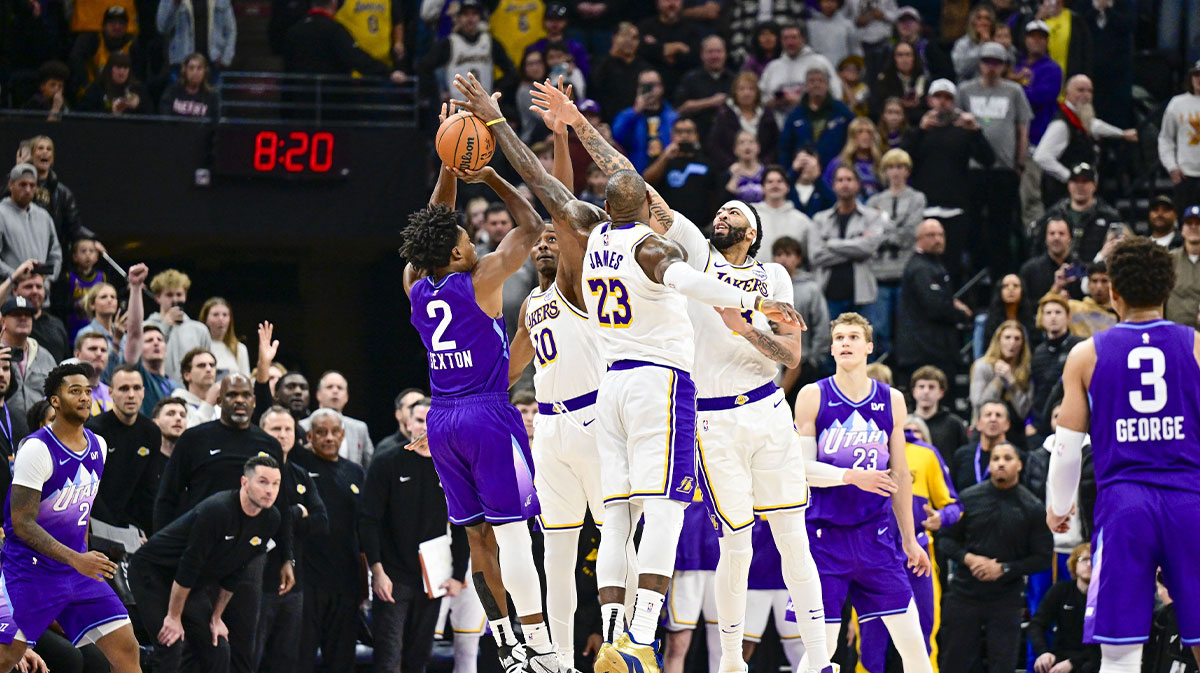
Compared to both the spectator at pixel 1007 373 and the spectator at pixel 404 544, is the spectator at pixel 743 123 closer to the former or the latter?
the spectator at pixel 1007 373

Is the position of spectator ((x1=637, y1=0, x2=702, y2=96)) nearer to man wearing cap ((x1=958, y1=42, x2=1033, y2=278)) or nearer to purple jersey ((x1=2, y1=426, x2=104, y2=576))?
man wearing cap ((x1=958, y1=42, x2=1033, y2=278))

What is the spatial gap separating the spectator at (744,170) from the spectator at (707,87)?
1.11 m

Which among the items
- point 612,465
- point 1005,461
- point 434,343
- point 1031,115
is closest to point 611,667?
point 612,465

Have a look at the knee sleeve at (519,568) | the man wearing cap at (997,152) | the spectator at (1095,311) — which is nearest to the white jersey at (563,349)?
the knee sleeve at (519,568)

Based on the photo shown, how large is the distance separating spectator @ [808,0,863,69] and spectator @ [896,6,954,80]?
612 millimetres

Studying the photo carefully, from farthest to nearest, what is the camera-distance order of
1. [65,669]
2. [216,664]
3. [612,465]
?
[216,664], [65,669], [612,465]

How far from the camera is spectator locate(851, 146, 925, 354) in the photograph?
55.3 ft

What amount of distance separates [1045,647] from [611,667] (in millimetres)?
6200

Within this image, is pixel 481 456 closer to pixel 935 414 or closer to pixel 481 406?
pixel 481 406

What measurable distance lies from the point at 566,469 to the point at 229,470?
144 inches

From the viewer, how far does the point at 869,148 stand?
17.5 metres

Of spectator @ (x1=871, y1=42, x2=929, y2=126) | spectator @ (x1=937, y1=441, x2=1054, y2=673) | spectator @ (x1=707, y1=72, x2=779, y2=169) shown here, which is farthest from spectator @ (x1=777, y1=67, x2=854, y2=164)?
spectator @ (x1=937, y1=441, x2=1054, y2=673)

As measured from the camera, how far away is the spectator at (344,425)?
46.6 feet

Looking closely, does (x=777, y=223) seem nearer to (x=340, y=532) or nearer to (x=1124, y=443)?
(x=340, y=532)
